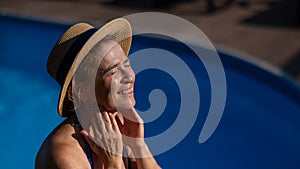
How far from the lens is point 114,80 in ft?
8.46

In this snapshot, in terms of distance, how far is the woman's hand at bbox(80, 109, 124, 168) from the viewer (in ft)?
8.48

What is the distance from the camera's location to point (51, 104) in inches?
258

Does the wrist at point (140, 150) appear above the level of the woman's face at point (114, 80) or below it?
below

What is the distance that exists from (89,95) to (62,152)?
0.33m

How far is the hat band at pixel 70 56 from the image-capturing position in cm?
253

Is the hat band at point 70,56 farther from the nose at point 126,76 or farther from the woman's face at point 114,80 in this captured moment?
the nose at point 126,76

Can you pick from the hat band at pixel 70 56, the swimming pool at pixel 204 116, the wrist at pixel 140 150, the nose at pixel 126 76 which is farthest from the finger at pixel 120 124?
the swimming pool at pixel 204 116

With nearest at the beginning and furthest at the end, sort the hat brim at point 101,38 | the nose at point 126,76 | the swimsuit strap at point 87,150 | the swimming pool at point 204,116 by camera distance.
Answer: the hat brim at point 101,38 < the nose at point 126,76 < the swimsuit strap at point 87,150 < the swimming pool at point 204,116

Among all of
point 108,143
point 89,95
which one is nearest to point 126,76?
point 89,95

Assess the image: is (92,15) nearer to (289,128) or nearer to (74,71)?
(289,128)

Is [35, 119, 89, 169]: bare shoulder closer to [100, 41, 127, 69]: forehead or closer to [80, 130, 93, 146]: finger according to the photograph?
[80, 130, 93, 146]: finger

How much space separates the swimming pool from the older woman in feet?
6.77

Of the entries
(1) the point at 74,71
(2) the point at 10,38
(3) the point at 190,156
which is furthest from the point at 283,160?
(2) the point at 10,38

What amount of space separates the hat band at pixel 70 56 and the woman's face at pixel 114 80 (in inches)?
4.7
